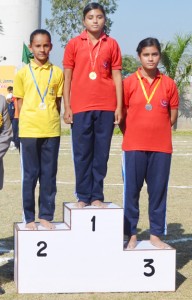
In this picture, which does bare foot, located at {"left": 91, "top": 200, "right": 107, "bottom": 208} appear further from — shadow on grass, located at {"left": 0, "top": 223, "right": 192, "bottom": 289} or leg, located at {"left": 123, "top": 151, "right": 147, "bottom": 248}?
shadow on grass, located at {"left": 0, "top": 223, "right": 192, "bottom": 289}

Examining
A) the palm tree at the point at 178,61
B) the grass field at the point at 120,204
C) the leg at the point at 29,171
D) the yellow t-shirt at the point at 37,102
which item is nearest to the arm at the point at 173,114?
the yellow t-shirt at the point at 37,102

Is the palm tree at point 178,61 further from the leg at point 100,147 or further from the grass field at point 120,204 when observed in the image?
the leg at point 100,147

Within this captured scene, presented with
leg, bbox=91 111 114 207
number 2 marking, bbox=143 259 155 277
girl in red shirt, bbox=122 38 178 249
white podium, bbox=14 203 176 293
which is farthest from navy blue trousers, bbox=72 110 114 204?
number 2 marking, bbox=143 259 155 277

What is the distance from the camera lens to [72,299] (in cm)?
521

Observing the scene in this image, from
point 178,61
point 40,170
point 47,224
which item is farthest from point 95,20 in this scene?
point 178,61

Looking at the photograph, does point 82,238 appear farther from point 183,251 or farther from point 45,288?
point 183,251

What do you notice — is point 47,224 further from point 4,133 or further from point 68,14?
point 68,14

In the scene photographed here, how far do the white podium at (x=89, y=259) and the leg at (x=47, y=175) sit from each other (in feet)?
1.04

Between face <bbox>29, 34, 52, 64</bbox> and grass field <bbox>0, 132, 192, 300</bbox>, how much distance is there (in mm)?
1902

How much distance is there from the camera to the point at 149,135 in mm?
5676

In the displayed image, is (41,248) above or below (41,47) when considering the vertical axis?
below

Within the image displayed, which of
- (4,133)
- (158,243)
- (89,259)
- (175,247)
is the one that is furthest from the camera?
(175,247)

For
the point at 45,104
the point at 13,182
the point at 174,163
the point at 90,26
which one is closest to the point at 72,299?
the point at 45,104

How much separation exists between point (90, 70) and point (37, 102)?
1.75 ft
